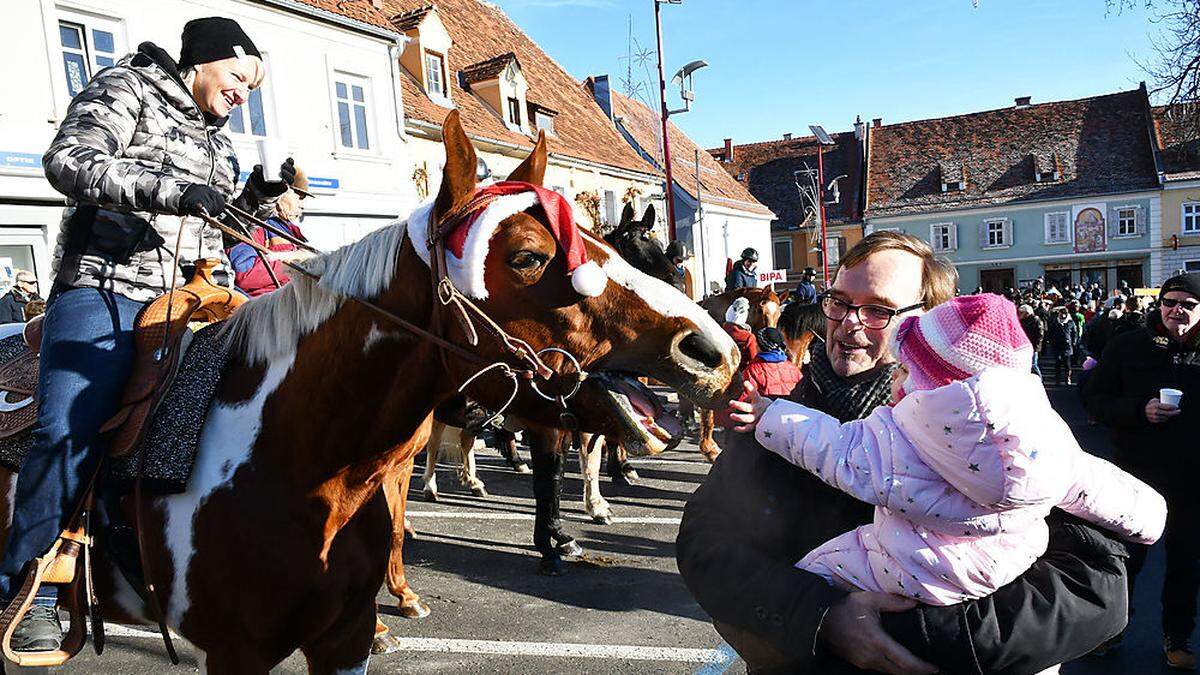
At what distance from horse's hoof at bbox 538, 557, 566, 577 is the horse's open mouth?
3.78 meters

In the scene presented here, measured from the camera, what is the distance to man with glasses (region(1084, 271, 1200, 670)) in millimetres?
3902

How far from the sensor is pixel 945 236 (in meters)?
43.4

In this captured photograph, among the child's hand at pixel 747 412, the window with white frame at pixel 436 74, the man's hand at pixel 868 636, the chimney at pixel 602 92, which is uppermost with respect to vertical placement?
the chimney at pixel 602 92

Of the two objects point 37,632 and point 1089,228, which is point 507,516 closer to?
point 37,632

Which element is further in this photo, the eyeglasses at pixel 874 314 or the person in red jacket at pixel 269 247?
the person in red jacket at pixel 269 247

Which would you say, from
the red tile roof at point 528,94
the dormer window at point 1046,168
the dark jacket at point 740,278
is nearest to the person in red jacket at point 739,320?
the dark jacket at point 740,278

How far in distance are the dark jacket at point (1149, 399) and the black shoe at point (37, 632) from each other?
16.7 feet

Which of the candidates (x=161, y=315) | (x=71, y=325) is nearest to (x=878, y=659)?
(x=161, y=315)

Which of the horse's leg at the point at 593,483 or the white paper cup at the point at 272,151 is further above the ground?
the white paper cup at the point at 272,151

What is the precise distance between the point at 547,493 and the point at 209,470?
3.41 meters

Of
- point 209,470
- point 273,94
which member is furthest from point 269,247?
point 273,94

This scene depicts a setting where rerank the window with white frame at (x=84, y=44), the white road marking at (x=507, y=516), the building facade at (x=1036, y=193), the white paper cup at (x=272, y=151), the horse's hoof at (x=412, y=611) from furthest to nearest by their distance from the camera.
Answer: the building facade at (x=1036, y=193), the white paper cup at (x=272, y=151), the window with white frame at (x=84, y=44), the white road marking at (x=507, y=516), the horse's hoof at (x=412, y=611)

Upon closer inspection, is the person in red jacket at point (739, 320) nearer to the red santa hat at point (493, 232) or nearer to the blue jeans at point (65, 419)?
the red santa hat at point (493, 232)

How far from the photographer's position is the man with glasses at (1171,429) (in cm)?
390
